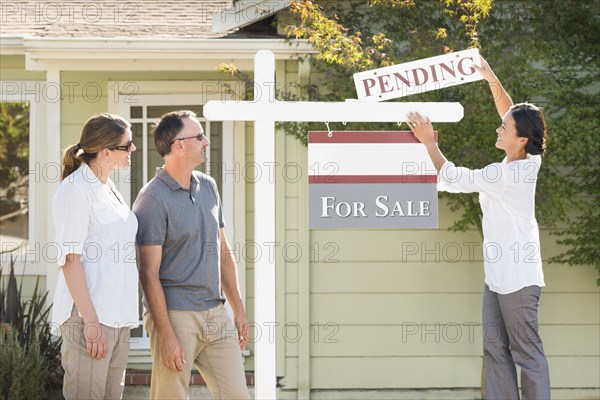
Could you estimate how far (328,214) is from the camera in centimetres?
402

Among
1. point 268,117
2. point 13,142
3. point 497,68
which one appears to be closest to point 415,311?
point 497,68

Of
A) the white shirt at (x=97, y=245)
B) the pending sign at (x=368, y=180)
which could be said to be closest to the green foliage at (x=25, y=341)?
the white shirt at (x=97, y=245)

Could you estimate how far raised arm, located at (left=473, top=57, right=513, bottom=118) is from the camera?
A: 4.11 metres

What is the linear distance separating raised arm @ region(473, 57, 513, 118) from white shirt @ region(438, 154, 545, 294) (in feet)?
1.19

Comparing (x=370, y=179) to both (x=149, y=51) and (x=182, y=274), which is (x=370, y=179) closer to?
(x=182, y=274)

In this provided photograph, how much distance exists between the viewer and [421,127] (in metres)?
3.95

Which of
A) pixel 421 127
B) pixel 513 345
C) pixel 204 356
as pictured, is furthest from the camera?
pixel 204 356

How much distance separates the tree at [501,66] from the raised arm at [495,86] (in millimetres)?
1411

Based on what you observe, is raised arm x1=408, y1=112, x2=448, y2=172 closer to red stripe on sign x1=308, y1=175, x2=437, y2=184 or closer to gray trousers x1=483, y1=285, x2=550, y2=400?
red stripe on sign x1=308, y1=175, x2=437, y2=184

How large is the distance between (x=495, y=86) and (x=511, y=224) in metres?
0.65

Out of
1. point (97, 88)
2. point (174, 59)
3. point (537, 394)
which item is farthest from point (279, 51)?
point (537, 394)

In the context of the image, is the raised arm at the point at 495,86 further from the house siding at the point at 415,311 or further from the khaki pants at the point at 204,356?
the house siding at the point at 415,311

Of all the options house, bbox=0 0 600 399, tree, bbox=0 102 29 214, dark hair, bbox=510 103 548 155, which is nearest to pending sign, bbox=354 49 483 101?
dark hair, bbox=510 103 548 155

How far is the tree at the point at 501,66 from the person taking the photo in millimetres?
6320
